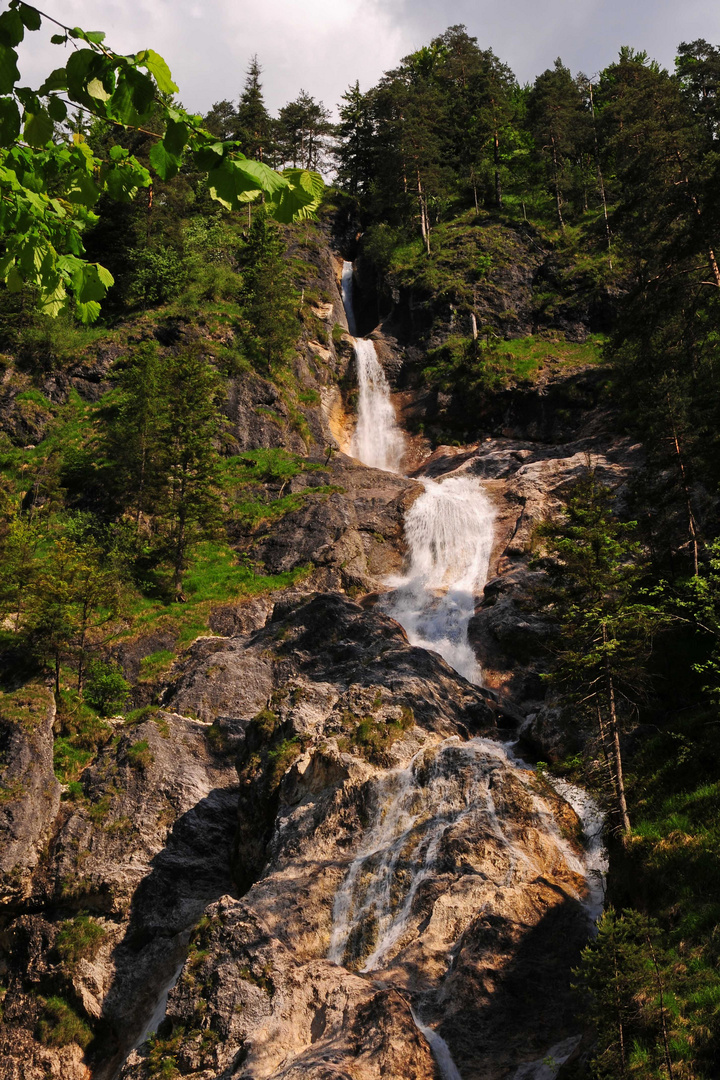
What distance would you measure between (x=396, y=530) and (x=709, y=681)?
21.0 m

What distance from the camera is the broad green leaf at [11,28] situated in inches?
133

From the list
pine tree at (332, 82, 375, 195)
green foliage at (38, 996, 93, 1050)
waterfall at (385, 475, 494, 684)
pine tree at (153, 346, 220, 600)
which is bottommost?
green foliage at (38, 996, 93, 1050)

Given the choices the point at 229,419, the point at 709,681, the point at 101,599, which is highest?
the point at 229,419

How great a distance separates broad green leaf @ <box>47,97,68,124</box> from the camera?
3945mm

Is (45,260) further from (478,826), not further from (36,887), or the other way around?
(36,887)

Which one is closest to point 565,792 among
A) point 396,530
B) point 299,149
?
point 396,530

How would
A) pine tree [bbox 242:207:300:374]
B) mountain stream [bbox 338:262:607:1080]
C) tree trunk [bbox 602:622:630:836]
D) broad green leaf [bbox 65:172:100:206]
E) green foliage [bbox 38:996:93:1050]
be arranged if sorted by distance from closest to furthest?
broad green leaf [bbox 65:172:100:206] → tree trunk [bbox 602:622:630:836] → mountain stream [bbox 338:262:607:1080] → green foliage [bbox 38:996:93:1050] → pine tree [bbox 242:207:300:374]

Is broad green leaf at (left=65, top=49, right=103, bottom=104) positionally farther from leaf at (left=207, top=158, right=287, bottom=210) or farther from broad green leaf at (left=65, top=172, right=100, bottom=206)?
leaf at (left=207, top=158, right=287, bottom=210)

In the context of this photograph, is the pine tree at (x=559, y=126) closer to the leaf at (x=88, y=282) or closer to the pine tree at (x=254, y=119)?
the pine tree at (x=254, y=119)

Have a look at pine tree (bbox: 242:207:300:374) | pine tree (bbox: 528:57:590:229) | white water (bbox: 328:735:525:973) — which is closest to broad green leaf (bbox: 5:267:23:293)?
white water (bbox: 328:735:525:973)

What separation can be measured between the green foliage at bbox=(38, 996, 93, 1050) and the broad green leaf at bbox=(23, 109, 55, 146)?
16460 mm

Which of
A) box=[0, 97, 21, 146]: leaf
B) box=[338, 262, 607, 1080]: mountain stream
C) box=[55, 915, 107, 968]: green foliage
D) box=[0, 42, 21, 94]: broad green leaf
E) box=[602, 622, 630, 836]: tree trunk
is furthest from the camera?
box=[55, 915, 107, 968]: green foliage

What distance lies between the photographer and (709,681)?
1409 cm

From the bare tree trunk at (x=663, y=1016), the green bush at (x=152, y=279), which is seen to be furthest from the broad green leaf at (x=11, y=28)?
the green bush at (x=152, y=279)
